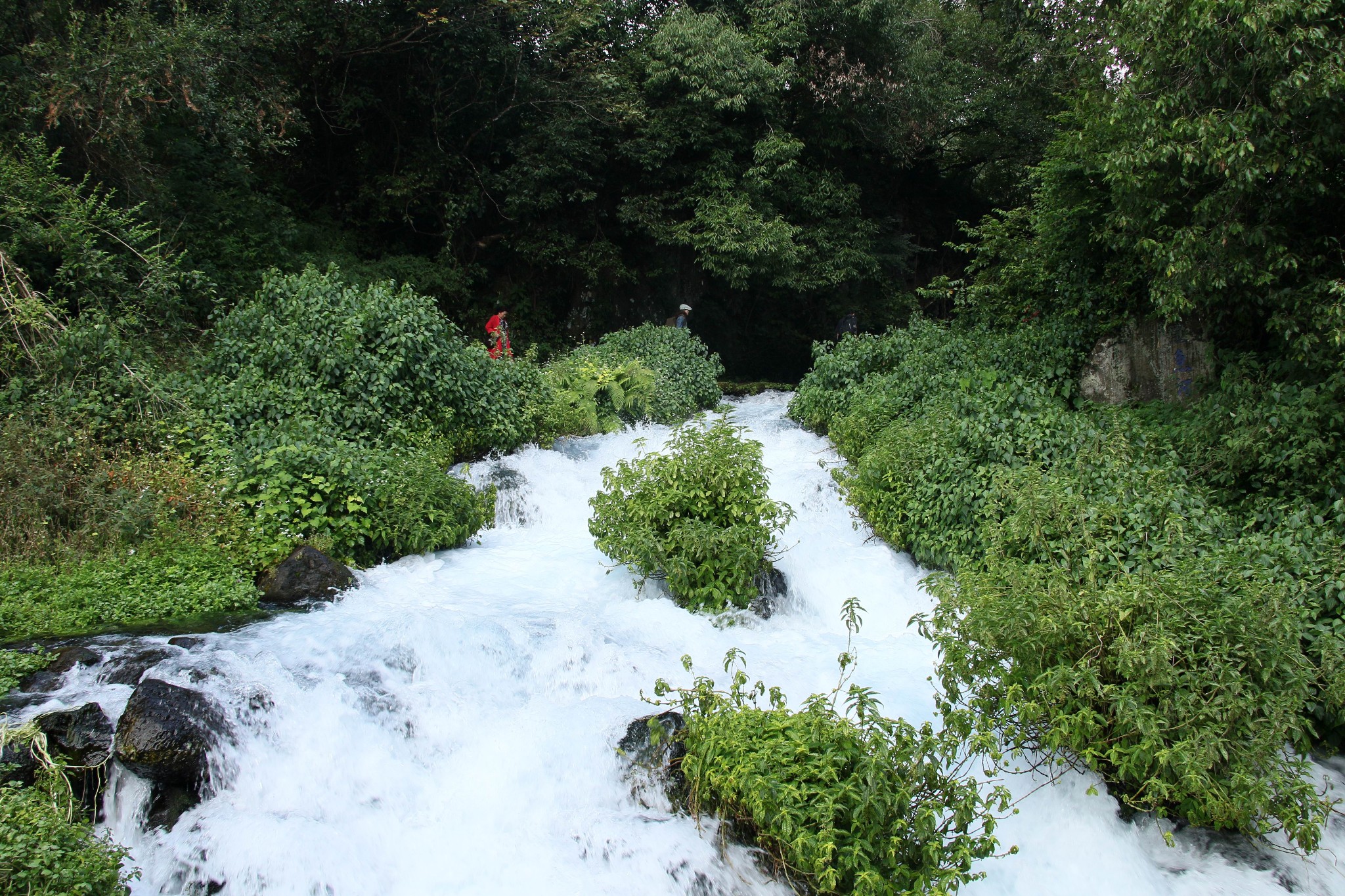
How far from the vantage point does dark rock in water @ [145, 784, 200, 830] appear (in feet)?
15.0

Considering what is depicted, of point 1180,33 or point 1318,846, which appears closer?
point 1318,846

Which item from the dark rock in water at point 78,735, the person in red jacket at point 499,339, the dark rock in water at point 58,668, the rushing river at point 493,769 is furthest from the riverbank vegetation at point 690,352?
the dark rock in water at point 78,735

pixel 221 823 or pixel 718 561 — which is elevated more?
pixel 718 561

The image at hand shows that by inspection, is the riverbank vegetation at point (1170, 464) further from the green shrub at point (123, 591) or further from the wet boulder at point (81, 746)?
the green shrub at point (123, 591)

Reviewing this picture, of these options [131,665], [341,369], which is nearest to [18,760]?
[131,665]

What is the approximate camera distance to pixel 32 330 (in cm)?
895

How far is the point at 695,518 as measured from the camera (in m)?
8.05

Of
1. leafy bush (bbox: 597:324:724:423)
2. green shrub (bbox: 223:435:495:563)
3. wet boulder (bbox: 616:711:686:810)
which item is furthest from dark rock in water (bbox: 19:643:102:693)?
leafy bush (bbox: 597:324:724:423)

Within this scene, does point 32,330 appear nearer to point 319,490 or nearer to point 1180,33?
point 319,490

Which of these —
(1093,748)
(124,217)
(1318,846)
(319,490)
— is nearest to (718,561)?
(1093,748)

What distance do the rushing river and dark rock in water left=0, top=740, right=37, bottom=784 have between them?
40 centimetres

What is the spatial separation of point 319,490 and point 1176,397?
952 centimetres

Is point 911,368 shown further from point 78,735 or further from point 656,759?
point 78,735

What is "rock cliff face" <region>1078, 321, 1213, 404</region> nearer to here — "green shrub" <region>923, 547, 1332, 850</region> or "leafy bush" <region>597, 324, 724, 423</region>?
"green shrub" <region>923, 547, 1332, 850</region>
